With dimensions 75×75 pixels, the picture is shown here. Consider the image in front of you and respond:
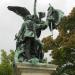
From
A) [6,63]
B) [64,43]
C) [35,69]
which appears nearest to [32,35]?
[35,69]

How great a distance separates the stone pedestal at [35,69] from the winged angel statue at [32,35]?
1.23ft

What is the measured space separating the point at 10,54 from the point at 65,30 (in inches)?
233

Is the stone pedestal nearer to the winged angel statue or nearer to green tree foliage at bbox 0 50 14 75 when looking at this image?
the winged angel statue

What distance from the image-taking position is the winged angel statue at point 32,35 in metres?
12.0

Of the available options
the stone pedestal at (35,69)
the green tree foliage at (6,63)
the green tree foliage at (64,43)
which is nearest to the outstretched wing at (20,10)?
the stone pedestal at (35,69)

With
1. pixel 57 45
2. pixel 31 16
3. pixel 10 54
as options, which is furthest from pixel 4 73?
pixel 31 16

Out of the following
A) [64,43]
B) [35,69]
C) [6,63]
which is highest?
[35,69]

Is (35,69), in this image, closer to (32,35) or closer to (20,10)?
(32,35)

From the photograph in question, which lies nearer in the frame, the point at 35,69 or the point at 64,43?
the point at 35,69

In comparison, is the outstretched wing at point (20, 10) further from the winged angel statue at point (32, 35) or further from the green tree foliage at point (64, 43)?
the green tree foliage at point (64, 43)

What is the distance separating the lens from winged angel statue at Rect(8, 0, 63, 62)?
1205 centimetres

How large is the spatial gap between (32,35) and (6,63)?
22153 millimetres

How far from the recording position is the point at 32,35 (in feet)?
39.8

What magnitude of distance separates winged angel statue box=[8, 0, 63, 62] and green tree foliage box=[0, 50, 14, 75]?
2038cm
